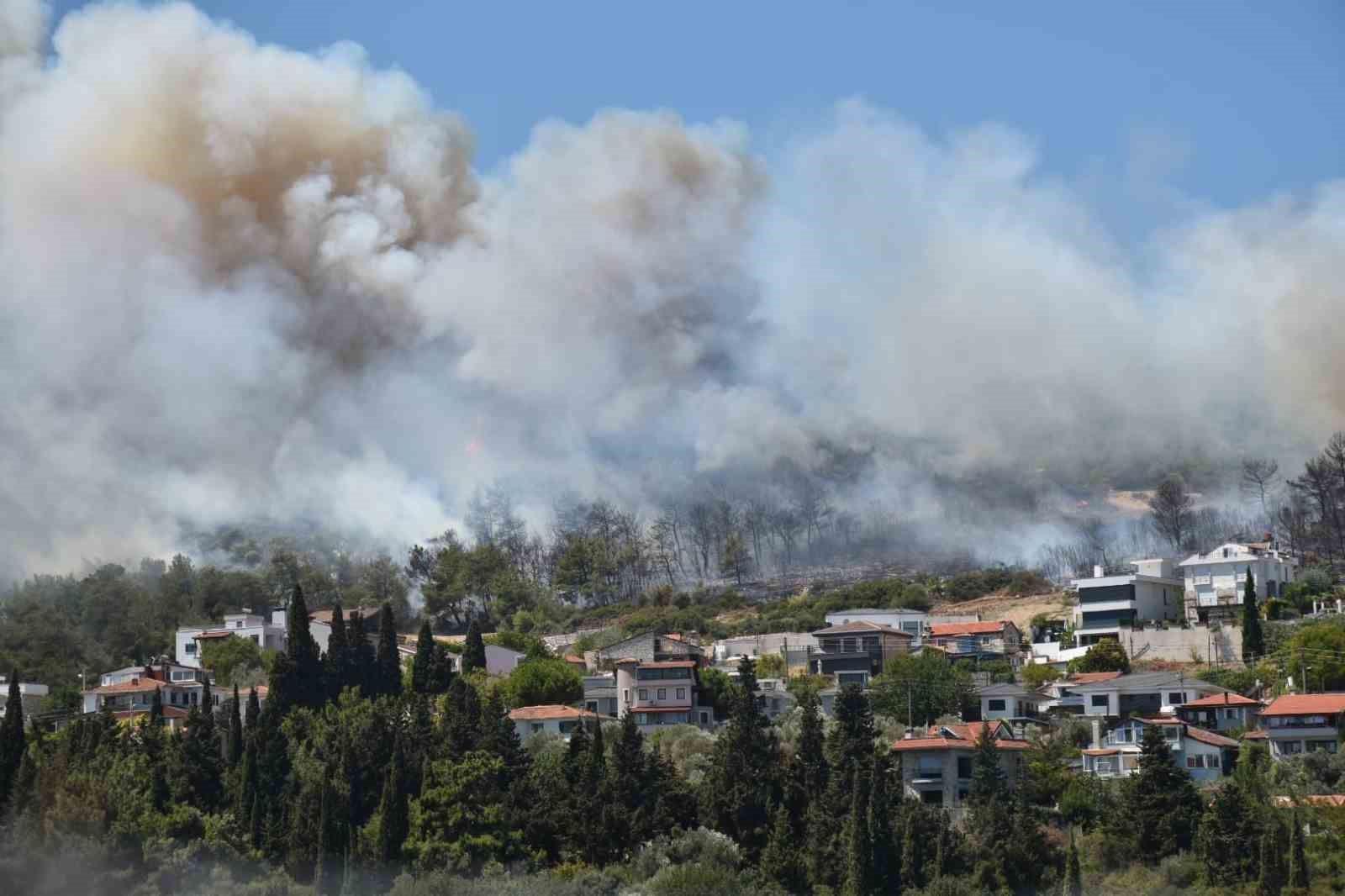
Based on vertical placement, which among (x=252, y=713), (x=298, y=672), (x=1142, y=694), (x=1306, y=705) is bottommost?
(x=1306, y=705)

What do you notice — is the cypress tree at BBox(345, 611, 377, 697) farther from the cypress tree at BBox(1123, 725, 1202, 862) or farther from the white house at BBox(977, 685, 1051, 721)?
the cypress tree at BBox(1123, 725, 1202, 862)

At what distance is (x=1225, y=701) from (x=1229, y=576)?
56.7 feet

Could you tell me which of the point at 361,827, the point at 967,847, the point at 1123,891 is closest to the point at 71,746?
the point at 361,827

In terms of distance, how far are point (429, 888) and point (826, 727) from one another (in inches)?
535

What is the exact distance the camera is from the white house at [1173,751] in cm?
5259

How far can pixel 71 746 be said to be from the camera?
53.9 meters

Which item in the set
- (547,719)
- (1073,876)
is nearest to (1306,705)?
(1073,876)

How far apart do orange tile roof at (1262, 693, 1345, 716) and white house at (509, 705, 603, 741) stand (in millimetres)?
18611

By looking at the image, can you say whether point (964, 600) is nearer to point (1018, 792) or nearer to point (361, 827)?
point (1018, 792)

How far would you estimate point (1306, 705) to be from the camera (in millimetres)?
53094

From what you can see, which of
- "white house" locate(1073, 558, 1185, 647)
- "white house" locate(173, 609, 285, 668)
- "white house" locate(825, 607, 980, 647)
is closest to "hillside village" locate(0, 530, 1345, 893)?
"white house" locate(1073, 558, 1185, 647)

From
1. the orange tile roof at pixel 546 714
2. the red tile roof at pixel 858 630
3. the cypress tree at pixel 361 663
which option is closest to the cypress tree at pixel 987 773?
the orange tile roof at pixel 546 714

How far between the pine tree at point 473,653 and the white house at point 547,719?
17.0 feet

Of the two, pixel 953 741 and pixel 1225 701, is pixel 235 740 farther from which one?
pixel 1225 701
